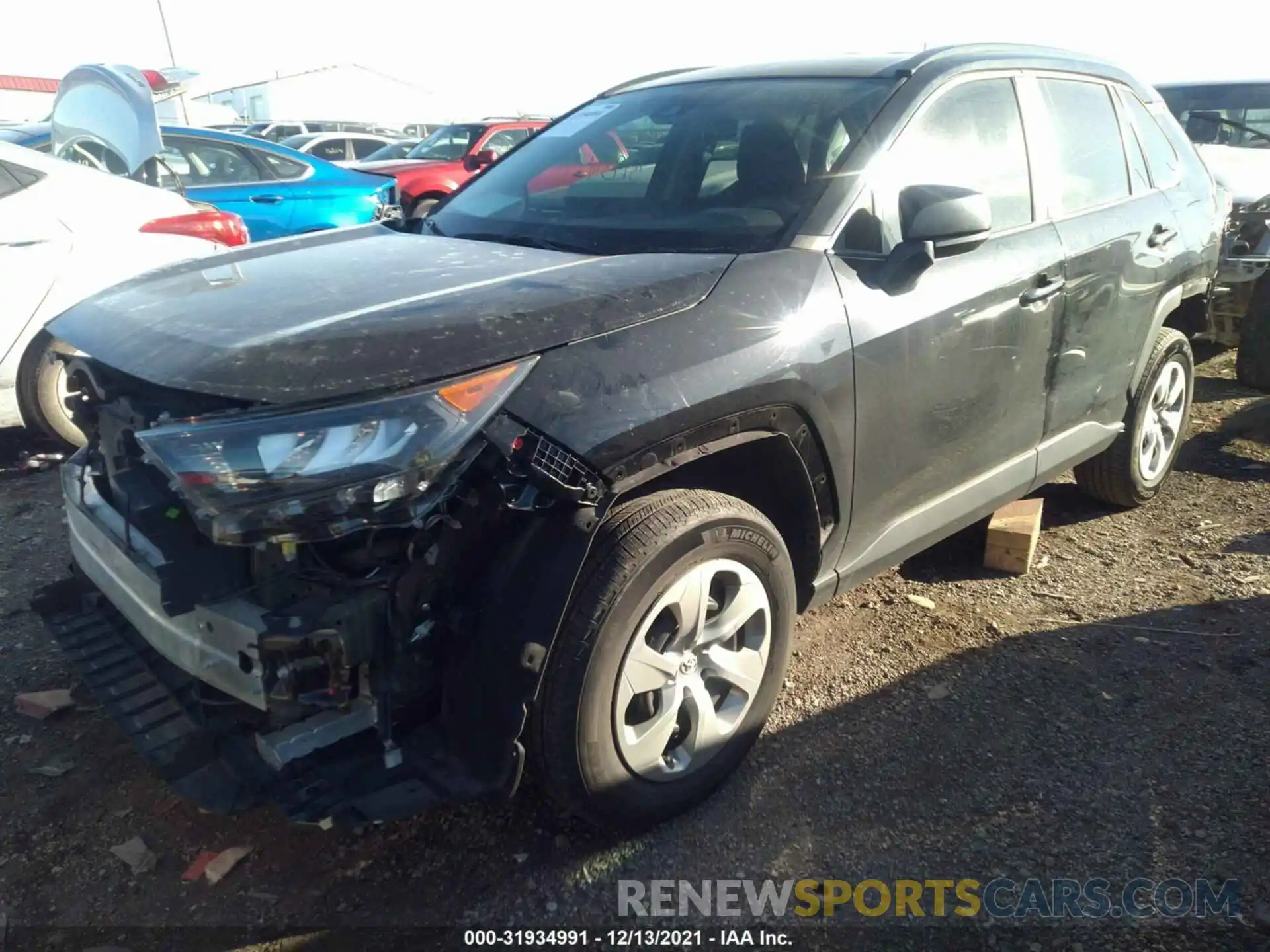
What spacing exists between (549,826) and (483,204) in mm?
2140

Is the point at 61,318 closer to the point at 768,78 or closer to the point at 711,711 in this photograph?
the point at 711,711

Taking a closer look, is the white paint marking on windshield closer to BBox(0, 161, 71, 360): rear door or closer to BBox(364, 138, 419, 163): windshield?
BBox(0, 161, 71, 360): rear door

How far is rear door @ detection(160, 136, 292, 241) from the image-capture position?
7.57 metres


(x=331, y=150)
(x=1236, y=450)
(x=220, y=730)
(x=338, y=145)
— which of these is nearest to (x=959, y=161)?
(x=220, y=730)

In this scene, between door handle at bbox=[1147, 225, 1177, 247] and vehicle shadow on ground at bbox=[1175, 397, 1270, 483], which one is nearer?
door handle at bbox=[1147, 225, 1177, 247]

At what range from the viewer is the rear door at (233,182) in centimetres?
757

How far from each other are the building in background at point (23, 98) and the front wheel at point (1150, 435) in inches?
1315

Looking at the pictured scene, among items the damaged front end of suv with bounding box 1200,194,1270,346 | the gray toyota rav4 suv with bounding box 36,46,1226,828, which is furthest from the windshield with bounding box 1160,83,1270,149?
the gray toyota rav4 suv with bounding box 36,46,1226,828

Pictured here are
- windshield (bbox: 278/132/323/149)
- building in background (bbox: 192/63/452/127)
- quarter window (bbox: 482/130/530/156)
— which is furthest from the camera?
building in background (bbox: 192/63/452/127)

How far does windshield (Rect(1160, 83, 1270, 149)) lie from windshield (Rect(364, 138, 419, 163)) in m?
9.69

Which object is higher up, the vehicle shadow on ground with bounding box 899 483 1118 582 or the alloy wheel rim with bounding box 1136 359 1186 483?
the alloy wheel rim with bounding box 1136 359 1186 483

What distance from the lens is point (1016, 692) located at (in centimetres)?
312

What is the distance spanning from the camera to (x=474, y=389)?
80.7 inches

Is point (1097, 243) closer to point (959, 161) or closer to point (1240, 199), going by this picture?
point (959, 161)
